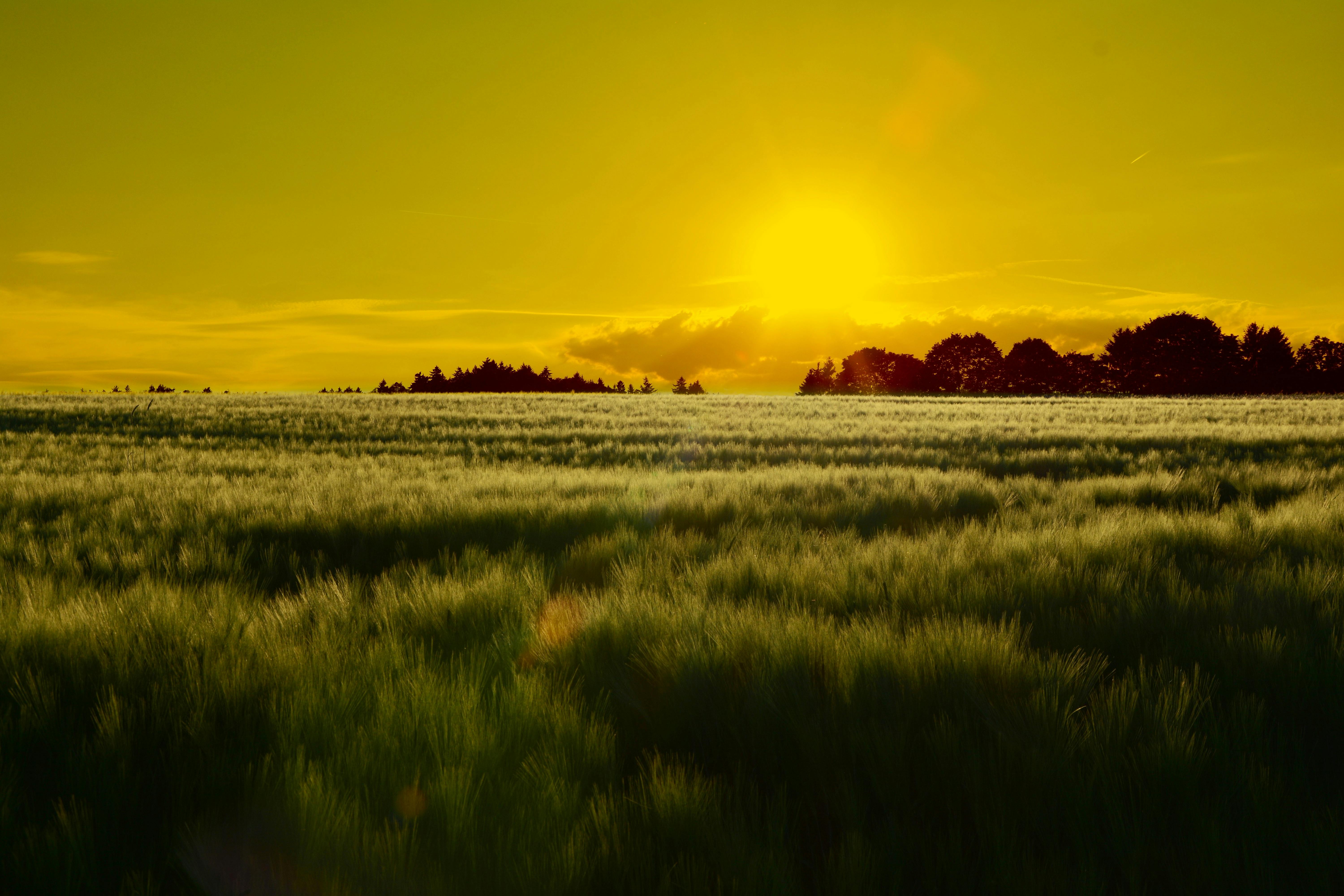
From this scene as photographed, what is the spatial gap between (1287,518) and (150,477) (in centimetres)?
1288

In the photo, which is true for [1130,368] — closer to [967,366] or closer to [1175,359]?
[1175,359]

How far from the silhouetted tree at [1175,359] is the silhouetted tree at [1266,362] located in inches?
43.0

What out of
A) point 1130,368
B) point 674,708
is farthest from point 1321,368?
point 674,708

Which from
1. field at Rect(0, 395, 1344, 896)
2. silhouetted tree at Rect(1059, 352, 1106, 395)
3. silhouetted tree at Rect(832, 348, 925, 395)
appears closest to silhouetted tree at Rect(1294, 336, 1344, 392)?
silhouetted tree at Rect(1059, 352, 1106, 395)

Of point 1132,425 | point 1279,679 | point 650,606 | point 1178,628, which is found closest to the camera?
point 1279,679

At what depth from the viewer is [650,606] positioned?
3.35 metres

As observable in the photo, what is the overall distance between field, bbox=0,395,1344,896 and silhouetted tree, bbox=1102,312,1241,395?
294 ft

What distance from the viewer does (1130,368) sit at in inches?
3339

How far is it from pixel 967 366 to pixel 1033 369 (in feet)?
27.8

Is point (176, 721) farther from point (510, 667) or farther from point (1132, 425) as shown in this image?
point (1132, 425)

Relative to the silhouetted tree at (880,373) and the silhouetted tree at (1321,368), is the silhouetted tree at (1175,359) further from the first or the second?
the silhouetted tree at (880,373)

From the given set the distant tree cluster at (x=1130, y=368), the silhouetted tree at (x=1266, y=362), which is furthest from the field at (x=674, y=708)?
the silhouetted tree at (x=1266, y=362)

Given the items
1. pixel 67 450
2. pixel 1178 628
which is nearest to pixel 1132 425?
pixel 1178 628

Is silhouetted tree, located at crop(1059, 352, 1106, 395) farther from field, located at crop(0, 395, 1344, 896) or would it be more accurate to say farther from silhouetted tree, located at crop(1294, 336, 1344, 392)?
field, located at crop(0, 395, 1344, 896)
